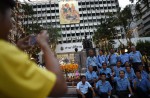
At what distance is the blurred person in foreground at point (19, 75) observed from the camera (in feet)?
3.97

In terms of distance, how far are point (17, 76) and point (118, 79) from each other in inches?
411

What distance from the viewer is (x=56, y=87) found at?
1363 millimetres

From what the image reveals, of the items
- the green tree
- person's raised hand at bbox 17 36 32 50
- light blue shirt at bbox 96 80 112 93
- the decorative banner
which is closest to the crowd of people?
light blue shirt at bbox 96 80 112 93

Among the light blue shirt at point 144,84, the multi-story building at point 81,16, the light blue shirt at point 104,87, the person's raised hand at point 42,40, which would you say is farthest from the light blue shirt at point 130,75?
the multi-story building at point 81,16

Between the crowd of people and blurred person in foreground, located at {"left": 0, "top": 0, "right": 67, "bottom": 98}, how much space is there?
9763mm

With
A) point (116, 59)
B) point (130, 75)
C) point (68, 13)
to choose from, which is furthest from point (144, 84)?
point (68, 13)

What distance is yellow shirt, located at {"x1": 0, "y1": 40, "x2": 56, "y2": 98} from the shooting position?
121cm

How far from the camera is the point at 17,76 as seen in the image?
1.23 m

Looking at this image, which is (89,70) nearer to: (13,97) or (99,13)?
(13,97)

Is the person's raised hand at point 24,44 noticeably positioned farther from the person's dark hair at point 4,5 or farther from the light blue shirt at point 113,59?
the light blue shirt at point 113,59

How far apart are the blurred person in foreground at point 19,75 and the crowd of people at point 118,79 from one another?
9763mm

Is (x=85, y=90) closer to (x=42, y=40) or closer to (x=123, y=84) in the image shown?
(x=123, y=84)

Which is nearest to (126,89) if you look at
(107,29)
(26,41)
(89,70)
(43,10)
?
(89,70)

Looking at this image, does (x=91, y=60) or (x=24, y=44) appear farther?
(x=91, y=60)
